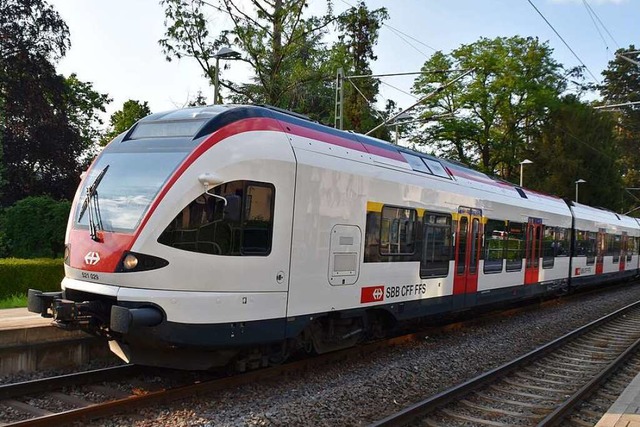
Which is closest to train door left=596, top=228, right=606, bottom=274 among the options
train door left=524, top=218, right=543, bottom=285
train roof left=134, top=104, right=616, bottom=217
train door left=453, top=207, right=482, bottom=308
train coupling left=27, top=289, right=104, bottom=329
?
train door left=524, top=218, right=543, bottom=285

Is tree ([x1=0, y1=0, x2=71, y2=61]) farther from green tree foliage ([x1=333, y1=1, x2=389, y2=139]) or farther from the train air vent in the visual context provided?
the train air vent

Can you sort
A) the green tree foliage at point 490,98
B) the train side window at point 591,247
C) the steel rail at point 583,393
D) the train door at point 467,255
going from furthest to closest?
the green tree foliage at point 490,98, the train side window at point 591,247, the train door at point 467,255, the steel rail at point 583,393

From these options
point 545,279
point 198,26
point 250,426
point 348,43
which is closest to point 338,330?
point 250,426

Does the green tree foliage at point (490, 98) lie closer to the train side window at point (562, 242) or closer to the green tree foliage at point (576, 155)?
the green tree foliage at point (576, 155)

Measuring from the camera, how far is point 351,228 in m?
8.40

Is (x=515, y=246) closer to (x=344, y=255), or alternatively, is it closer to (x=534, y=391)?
(x=534, y=391)

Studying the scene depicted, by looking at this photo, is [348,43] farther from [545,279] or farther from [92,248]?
[92,248]

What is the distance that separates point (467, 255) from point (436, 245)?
1.56 metres

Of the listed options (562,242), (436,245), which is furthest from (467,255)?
(562,242)

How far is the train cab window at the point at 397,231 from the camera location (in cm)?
916

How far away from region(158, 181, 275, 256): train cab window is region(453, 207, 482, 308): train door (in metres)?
5.58

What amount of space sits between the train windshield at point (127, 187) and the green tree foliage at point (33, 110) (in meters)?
20.2

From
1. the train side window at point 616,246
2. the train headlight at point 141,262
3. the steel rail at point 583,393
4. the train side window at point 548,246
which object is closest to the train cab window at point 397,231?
the steel rail at point 583,393

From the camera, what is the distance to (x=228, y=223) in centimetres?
673
